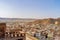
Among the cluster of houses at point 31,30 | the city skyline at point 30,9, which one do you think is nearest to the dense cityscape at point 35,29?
the cluster of houses at point 31,30

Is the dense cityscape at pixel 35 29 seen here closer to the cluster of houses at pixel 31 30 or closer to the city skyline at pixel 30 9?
the cluster of houses at pixel 31 30

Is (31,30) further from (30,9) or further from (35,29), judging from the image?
(30,9)

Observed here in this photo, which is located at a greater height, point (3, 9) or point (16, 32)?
point (3, 9)

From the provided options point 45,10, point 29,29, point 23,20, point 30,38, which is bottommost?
point 30,38

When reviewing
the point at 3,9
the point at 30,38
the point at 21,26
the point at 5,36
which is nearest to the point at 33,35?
the point at 30,38

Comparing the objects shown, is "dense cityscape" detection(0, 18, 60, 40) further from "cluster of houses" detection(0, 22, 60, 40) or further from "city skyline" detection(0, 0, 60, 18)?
"city skyline" detection(0, 0, 60, 18)

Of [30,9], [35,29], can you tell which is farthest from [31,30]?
[30,9]

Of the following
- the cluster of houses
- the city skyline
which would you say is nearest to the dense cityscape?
the cluster of houses

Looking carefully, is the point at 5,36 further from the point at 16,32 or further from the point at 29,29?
the point at 29,29
